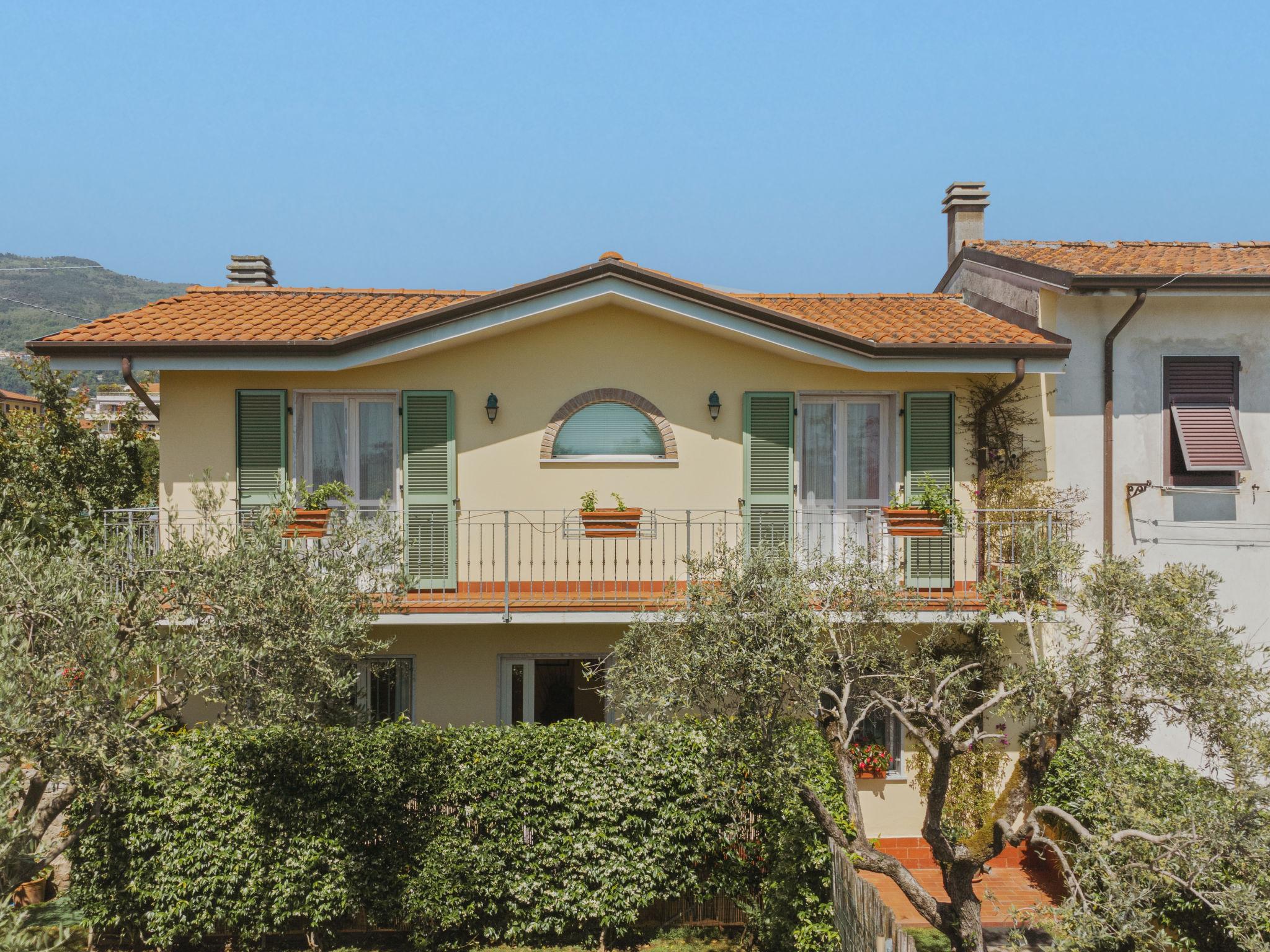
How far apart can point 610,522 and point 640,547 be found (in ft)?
2.19

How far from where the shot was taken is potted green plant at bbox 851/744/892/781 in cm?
1199

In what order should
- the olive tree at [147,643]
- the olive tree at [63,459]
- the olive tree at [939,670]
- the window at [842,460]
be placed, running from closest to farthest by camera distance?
the olive tree at [147,643], the olive tree at [939,670], the window at [842,460], the olive tree at [63,459]

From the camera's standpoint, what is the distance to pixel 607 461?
40.4ft

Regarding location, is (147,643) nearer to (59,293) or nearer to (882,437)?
(882,437)

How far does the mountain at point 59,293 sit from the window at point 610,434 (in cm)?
7635

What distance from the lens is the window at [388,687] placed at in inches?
477

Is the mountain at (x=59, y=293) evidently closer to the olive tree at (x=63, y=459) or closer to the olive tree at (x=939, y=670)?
the olive tree at (x=63, y=459)

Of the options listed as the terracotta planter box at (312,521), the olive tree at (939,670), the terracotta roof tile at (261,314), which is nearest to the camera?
the olive tree at (939,670)

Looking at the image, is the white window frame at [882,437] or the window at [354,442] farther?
the white window frame at [882,437]

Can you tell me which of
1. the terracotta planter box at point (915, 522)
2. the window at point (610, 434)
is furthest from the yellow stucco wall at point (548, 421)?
the terracotta planter box at point (915, 522)

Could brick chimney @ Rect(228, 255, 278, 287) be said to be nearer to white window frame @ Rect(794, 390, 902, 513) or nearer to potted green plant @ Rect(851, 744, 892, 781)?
white window frame @ Rect(794, 390, 902, 513)

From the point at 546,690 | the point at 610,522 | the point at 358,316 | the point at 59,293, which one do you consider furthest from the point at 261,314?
the point at 59,293

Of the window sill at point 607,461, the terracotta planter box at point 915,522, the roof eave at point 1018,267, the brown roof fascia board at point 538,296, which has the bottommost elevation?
the terracotta planter box at point 915,522

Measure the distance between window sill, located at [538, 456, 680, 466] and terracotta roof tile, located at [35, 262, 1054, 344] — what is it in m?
2.34
